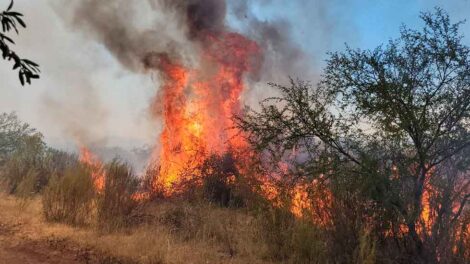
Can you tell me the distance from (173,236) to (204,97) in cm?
1415

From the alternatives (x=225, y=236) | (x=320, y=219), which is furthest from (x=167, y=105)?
(x=320, y=219)

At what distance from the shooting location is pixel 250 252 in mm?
8828

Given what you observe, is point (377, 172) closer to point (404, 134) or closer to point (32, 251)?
point (404, 134)

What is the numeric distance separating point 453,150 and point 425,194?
984 mm

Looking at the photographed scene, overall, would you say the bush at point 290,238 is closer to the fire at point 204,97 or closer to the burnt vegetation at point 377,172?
the burnt vegetation at point 377,172

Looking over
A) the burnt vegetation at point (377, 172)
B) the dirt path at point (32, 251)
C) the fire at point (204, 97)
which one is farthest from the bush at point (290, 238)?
the fire at point (204, 97)

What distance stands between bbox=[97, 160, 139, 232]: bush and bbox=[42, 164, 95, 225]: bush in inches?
28.8

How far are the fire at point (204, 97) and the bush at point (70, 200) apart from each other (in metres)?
8.66

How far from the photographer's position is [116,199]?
10.9 meters

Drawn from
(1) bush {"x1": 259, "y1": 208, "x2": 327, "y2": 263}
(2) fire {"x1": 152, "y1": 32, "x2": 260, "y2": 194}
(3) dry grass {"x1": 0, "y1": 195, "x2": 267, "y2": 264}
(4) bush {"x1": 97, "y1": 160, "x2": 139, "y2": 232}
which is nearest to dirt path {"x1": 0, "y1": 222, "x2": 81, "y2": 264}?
(3) dry grass {"x1": 0, "y1": 195, "x2": 267, "y2": 264}

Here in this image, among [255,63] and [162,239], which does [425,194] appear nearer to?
[162,239]

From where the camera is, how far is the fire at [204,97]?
70.8 feet

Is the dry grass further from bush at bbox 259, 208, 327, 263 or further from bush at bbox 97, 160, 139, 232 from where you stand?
bush at bbox 97, 160, 139, 232

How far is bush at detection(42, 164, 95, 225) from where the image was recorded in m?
11.3
